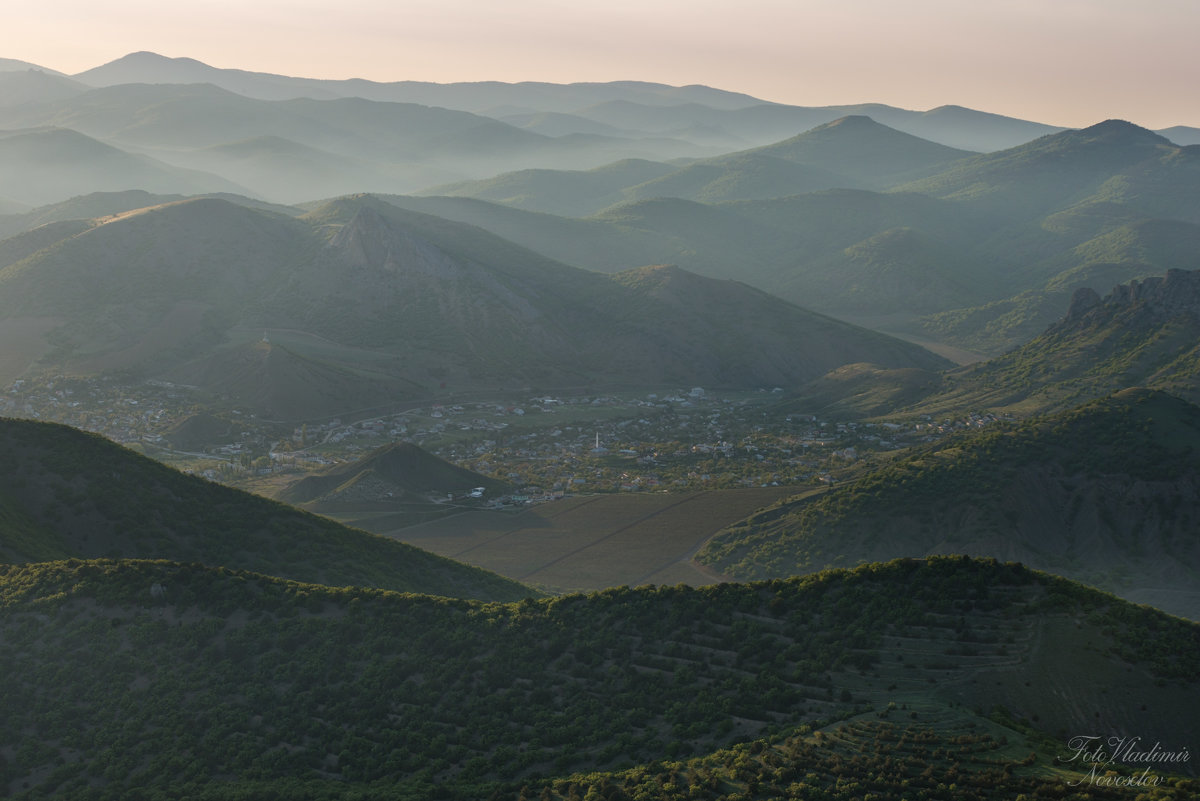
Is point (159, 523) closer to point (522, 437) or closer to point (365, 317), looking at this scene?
point (522, 437)

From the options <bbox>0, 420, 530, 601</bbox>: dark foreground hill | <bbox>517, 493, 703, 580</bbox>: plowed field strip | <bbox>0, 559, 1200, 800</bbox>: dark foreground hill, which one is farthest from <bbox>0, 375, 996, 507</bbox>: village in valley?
<bbox>0, 559, 1200, 800</bbox>: dark foreground hill

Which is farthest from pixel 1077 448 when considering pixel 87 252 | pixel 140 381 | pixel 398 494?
pixel 87 252

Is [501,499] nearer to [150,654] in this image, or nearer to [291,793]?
[150,654]

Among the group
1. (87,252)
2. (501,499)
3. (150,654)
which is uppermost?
(87,252)

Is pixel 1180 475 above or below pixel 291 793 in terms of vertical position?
above

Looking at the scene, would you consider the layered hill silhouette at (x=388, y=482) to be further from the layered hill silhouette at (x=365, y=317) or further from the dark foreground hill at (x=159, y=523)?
the layered hill silhouette at (x=365, y=317)

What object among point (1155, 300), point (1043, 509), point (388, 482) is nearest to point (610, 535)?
point (388, 482)

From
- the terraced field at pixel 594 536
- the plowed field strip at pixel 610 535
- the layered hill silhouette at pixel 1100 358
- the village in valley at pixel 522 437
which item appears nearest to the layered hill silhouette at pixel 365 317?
the village in valley at pixel 522 437
